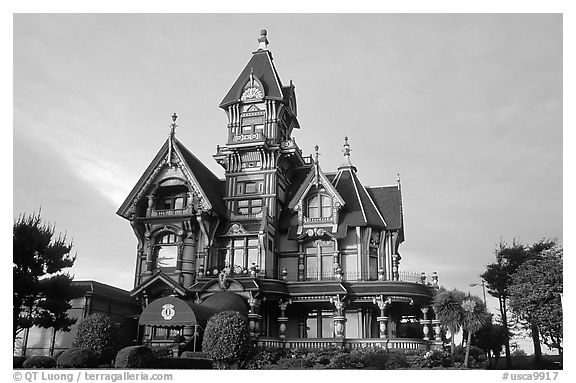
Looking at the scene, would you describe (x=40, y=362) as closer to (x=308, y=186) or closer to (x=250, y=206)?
(x=250, y=206)

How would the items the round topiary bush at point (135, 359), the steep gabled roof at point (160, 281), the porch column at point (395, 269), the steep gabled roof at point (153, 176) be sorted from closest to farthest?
the round topiary bush at point (135, 359) → the steep gabled roof at point (160, 281) → the porch column at point (395, 269) → the steep gabled roof at point (153, 176)

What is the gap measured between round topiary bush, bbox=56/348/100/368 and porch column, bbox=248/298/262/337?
861 cm

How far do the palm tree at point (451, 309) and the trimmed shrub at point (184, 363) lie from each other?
1188cm

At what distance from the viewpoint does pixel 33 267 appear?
26.7 meters

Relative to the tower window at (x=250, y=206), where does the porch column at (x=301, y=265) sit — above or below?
below

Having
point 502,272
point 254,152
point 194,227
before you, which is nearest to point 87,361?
point 194,227

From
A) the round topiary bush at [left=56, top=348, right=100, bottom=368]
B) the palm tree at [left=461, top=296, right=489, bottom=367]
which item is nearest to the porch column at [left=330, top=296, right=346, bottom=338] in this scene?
the palm tree at [left=461, top=296, right=489, bottom=367]

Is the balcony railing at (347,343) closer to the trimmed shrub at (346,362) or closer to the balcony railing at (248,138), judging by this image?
the trimmed shrub at (346,362)

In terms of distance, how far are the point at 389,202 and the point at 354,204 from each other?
2.38 metres

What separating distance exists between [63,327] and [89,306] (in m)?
3.84

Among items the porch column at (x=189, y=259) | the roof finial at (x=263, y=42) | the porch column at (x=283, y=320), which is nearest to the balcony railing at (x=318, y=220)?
the porch column at (x=283, y=320)

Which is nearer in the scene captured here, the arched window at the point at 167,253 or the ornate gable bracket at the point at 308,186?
the arched window at the point at 167,253

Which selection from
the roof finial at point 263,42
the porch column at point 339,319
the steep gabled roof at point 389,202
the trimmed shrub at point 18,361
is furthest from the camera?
the roof finial at point 263,42

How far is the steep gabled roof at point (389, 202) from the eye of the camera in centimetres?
3591
